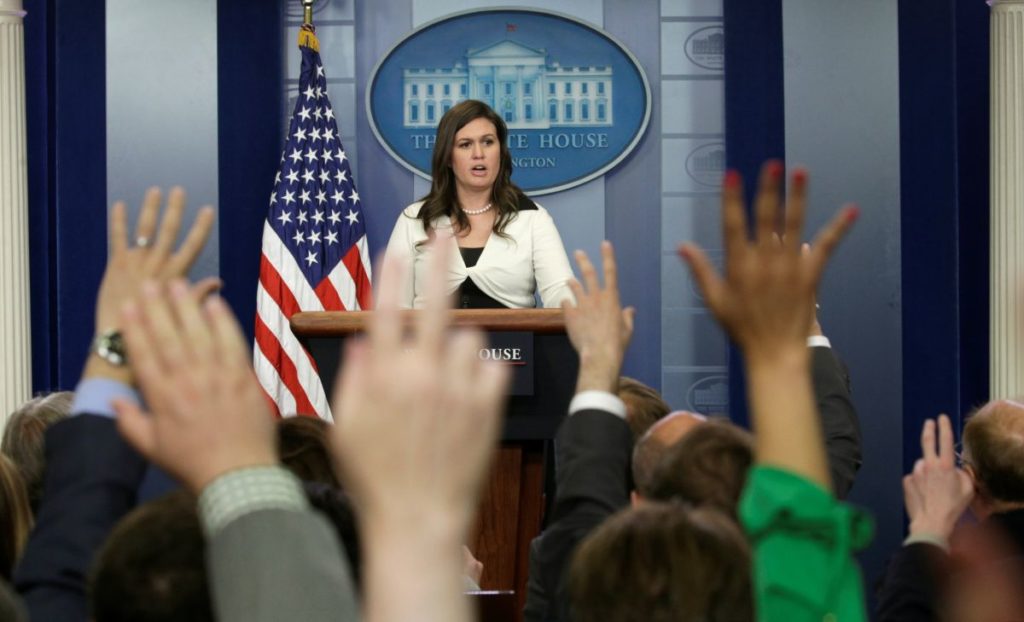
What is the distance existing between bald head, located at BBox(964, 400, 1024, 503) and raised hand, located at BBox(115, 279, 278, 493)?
1.65 meters

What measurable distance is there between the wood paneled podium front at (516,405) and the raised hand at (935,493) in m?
1.67

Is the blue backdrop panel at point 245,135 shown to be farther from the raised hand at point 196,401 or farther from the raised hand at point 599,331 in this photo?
the raised hand at point 196,401

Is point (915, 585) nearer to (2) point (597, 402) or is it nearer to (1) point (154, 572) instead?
(2) point (597, 402)

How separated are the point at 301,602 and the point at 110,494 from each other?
509 millimetres

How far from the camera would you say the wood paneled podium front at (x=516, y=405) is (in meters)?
3.50

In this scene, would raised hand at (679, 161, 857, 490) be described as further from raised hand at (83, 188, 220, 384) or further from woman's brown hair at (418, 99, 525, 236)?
woman's brown hair at (418, 99, 525, 236)

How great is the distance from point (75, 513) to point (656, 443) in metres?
0.92

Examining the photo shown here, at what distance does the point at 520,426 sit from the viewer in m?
3.61

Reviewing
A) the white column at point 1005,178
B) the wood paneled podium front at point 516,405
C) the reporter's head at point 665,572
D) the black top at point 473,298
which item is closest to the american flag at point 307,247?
the black top at point 473,298

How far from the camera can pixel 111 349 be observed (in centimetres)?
142

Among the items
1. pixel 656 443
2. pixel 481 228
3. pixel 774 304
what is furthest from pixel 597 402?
pixel 481 228

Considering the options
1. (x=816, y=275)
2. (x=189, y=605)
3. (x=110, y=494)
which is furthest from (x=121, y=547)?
(x=816, y=275)

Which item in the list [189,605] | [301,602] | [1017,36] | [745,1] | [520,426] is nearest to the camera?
[301,602]

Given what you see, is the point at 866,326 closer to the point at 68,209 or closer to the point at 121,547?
the point at 68,209
